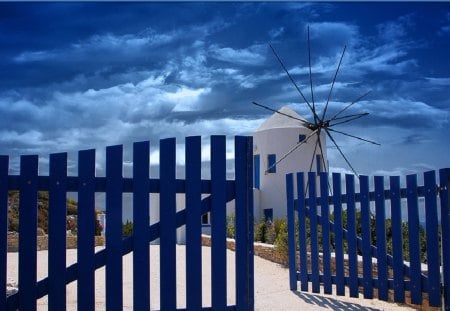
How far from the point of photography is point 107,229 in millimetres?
4867

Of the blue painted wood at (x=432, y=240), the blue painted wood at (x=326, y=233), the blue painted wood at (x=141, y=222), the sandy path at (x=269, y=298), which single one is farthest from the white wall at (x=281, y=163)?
the blue painted wood at (x=141, y=222)

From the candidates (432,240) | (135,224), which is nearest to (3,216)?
(135,224)

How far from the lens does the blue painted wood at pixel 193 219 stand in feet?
16.4

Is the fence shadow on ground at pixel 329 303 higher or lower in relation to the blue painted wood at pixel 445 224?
lower

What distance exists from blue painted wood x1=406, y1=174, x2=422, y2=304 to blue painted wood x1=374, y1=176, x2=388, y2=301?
0.40m

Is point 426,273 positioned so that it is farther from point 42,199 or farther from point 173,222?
point 42,199

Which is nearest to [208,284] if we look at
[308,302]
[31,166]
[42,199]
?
[308,302]

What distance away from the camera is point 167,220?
195 inches

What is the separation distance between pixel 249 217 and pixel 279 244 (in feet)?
24.6

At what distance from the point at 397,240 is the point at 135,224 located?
14.6 feet

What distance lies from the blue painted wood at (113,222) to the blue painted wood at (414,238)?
4520 millimetres

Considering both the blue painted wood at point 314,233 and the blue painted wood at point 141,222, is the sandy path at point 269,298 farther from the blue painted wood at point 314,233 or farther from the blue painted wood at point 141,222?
the blue painted wood at point 141,222

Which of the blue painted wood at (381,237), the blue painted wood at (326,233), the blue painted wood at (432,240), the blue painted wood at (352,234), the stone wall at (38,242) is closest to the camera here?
the blue painted wood at (432,240)

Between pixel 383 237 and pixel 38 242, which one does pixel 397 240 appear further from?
pixel 38 242
